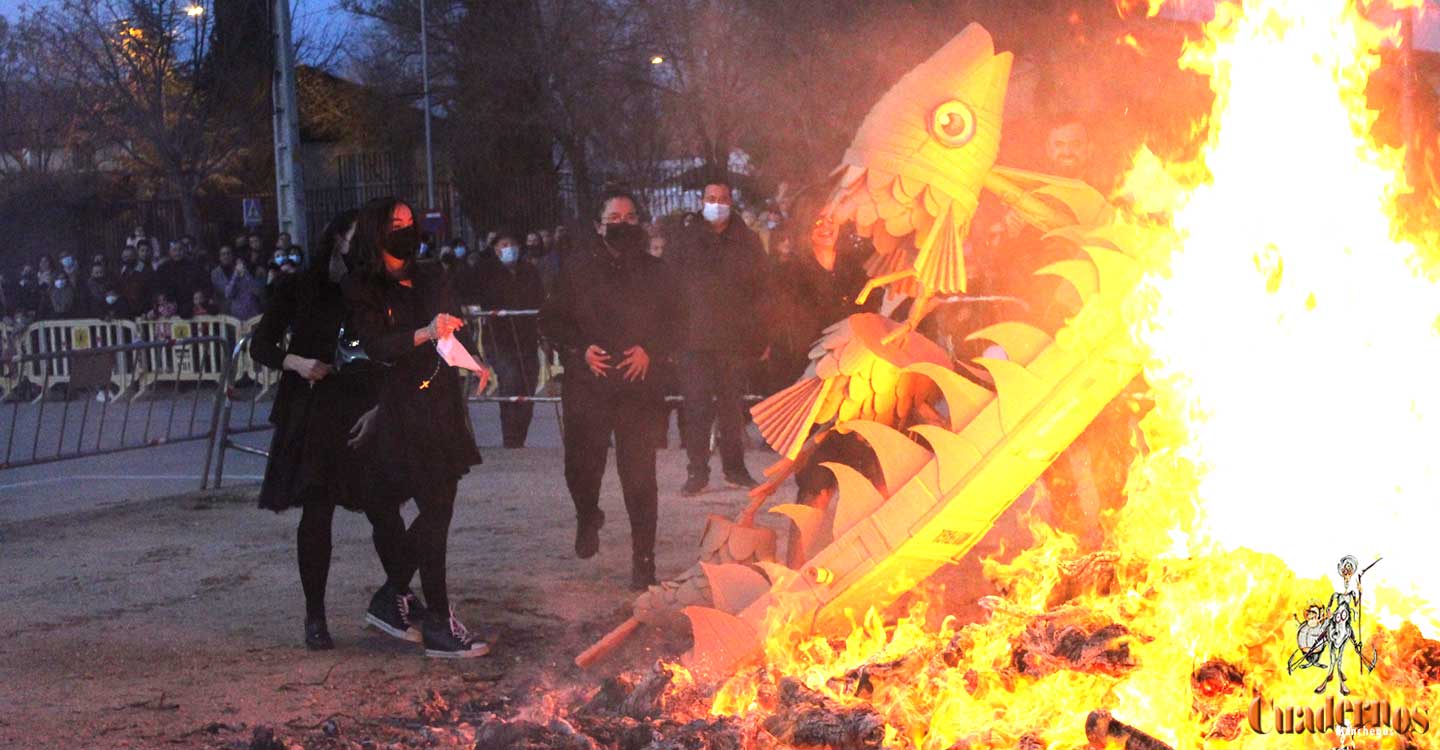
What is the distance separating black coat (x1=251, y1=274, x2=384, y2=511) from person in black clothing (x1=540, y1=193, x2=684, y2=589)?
1.21m

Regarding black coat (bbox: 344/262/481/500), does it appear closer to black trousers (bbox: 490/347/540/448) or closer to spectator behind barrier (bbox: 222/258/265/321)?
black trousers (bbox: 490/347/540/448)

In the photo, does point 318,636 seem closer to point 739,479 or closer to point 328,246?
point 328,246

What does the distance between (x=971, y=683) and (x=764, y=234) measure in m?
9.28

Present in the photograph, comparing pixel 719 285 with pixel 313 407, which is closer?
pixel 313 407

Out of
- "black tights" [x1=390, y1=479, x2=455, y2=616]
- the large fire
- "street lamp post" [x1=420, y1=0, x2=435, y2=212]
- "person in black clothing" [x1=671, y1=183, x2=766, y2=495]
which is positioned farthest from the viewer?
"street lamp post" [x1=420, y1=0, x2=435, y2=212]

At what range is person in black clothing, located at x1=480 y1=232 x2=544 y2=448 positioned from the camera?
38.6 feet

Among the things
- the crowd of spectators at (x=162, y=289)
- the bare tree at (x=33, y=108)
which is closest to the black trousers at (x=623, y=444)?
the crowd of spectators at (x=162, y=289)

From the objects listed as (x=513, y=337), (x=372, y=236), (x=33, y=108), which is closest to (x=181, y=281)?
(x=513, y=337)

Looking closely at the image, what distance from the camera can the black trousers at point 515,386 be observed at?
38.5ft

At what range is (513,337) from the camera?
39.4ft

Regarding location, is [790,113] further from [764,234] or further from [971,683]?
[971,683]

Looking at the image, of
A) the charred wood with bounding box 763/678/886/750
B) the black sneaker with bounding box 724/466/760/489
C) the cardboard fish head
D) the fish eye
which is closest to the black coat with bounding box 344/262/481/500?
the cardboard fish head

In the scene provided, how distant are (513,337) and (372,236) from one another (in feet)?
21.1
